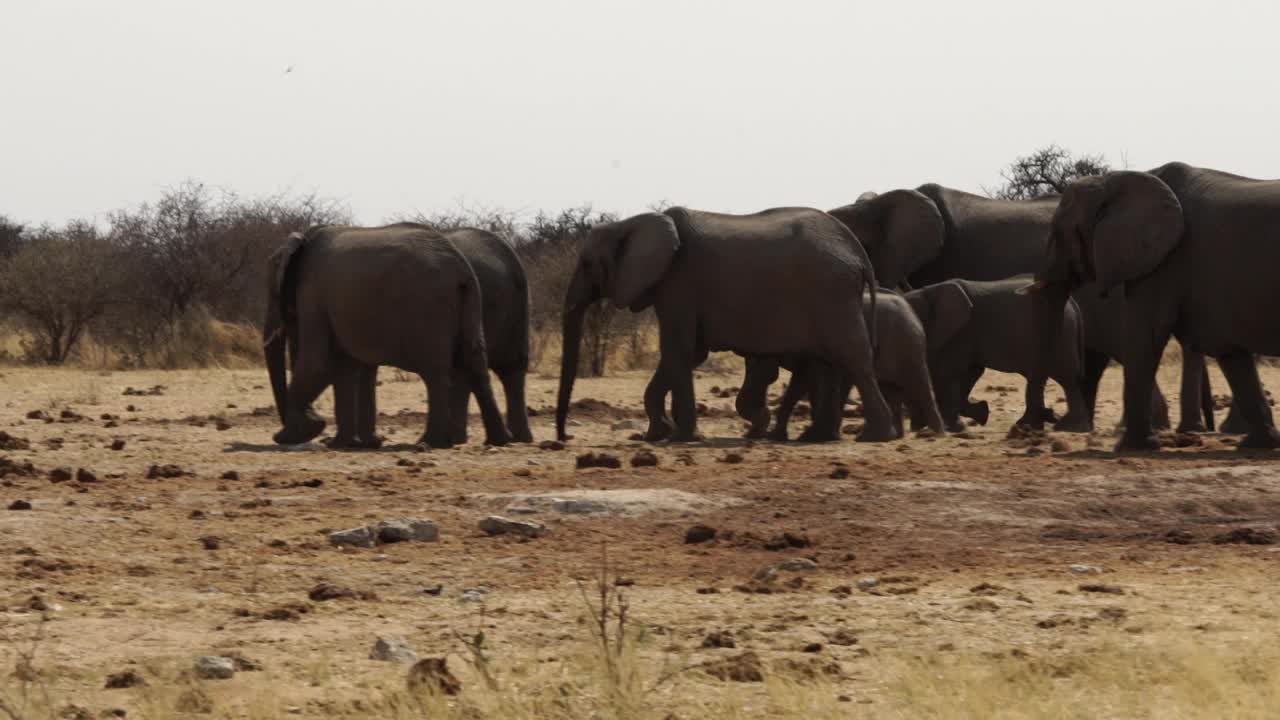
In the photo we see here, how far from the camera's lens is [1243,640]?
725 centimetres

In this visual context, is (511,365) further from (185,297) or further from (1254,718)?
(185,297)

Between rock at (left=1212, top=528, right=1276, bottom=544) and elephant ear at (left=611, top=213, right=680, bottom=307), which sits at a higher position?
elephant ear at (left=611, top=213, right=680, bottom=307)

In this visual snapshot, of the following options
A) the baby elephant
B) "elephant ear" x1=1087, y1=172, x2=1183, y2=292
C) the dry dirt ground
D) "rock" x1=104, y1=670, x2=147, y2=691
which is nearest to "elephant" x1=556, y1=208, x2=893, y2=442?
the dry dirt ground

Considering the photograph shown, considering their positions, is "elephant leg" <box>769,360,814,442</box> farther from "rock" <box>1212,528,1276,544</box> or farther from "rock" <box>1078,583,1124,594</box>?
"rock" <box>1078,583,1124,594</box>

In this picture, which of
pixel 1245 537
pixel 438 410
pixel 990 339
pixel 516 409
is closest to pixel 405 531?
pixel 1245 537

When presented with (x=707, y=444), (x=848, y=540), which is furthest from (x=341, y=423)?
(x=848, y=540)

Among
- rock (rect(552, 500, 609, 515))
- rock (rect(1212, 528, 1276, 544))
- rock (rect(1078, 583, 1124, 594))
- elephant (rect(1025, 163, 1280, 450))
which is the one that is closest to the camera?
rock (rect(1078, 583, 1124, 594))

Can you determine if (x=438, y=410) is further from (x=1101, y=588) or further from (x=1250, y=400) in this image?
(x=1101, y=588)

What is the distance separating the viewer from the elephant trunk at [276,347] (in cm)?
1627

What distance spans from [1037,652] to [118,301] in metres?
26.6

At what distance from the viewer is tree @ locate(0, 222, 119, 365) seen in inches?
1217

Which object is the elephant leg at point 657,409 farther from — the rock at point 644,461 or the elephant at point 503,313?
the rock at point 644,461

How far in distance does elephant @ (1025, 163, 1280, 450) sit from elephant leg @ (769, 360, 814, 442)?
9.78ft

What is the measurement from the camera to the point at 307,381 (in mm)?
15711
